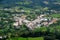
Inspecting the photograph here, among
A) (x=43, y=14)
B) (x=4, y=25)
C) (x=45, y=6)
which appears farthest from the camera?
(x=45, y=6)

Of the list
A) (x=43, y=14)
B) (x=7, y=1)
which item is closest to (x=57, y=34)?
(x=43, y=14)

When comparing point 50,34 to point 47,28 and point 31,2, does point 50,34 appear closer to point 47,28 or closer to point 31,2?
point 47,28

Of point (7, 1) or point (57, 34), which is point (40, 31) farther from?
point (7, 1)

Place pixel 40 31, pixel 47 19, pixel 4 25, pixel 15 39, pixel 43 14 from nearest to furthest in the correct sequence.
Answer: pixel 15 39 < pixel 40 31 < pixel 4 25 < pixel 47 19 < pixel 43 14

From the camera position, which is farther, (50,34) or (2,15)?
(2,15)

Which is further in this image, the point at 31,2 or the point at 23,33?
the point at 31,2

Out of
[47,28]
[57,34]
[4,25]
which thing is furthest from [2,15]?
[57,34]
